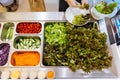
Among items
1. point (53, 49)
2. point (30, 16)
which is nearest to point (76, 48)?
point (53, 49)

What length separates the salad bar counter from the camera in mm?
990

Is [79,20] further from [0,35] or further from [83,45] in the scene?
[0,35]

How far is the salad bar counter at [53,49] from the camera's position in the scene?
990mm

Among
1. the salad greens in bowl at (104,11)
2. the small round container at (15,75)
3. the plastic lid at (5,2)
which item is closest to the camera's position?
the small round container at (15,75)

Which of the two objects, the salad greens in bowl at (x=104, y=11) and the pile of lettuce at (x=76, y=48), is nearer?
the pile of lettuce at (x=76, y=48)

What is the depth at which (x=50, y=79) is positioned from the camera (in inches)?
38.0

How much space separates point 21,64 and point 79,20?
17.4 inches

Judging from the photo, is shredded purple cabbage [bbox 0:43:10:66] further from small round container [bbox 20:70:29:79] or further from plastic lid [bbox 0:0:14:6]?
plastic lid [bbox 0:0:14:6]

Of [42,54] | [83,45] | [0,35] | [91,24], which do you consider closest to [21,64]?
[42,54]

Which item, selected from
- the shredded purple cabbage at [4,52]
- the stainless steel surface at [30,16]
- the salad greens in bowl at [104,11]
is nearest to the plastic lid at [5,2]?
the stainless steel surface at [30,16]

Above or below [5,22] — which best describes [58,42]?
below

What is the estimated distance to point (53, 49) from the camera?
3.60 ft

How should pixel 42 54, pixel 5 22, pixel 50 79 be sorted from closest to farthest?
pixel 50 79
pixel 42 54
pixel 5 22

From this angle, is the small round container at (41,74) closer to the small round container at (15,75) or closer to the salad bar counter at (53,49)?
the salad bar counter at (53,49)
